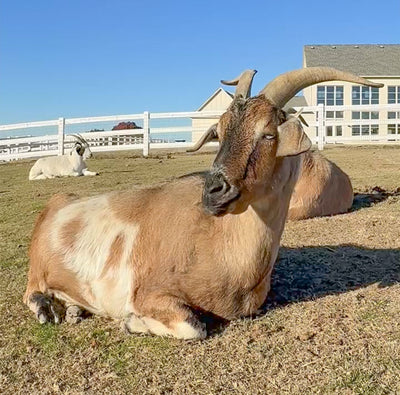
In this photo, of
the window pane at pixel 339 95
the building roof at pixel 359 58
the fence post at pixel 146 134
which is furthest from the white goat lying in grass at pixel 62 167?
the building roof at pixel 359 58

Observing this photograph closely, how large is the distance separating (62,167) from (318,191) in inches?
399

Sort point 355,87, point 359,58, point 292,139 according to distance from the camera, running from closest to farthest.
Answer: point 292,139 → point 355,87 → point 359,58

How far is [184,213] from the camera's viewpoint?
13.6 ft

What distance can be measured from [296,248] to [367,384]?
3.08 meters

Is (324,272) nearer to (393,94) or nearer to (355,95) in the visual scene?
(355,95)

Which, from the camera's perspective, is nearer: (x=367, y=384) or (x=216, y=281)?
(x=367, y=384)

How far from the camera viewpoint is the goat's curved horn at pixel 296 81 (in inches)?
152

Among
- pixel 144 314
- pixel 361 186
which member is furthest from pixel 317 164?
pixel 144 314

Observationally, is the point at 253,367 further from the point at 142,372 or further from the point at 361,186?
the point at 361,186

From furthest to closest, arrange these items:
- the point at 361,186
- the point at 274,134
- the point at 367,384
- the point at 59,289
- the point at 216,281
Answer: the point at 361,186
the point at 59,289
the point at 216,281
the point at 274,134
the point at 367,384

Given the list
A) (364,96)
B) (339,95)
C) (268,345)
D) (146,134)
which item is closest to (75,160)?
(146,134)

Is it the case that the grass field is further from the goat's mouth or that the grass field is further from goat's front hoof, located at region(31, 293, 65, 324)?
the goat's mouth

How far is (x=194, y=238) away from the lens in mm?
3984

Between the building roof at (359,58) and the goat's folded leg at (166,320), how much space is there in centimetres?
3870
